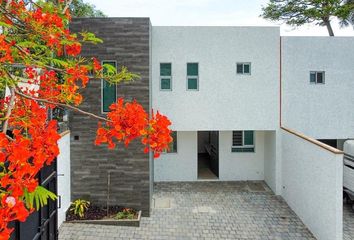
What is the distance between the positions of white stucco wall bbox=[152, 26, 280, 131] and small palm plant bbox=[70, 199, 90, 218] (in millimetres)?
4204

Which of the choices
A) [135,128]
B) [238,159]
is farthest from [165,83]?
[135,128]

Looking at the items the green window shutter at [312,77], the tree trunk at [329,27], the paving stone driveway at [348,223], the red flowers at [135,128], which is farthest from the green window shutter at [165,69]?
the tree trunk at [329,27]

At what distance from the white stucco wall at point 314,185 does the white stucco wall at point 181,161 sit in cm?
370

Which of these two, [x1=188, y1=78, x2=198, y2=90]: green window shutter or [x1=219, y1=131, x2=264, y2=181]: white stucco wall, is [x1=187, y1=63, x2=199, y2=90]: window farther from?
[x1=219, y1=131, x2=264, y2=181]: white stucco wall

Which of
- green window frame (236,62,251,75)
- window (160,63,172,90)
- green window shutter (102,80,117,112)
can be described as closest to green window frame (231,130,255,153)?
green window frame (236,62,251,75)

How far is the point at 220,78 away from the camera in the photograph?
40.5 ft

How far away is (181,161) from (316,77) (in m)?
6.29

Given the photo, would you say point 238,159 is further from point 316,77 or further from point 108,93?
point 108,93

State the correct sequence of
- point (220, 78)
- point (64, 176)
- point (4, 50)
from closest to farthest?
1. point (4, 50)
2. point (64, 176)
3. point (220, 78)

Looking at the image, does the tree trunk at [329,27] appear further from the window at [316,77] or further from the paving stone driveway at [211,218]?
the paving stone driveway at [211,218]

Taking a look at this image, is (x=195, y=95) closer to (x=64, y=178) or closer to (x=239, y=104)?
(x=239, y=104)

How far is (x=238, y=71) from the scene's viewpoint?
12.5 m

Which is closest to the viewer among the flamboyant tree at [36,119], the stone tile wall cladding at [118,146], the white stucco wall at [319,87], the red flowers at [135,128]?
the flamboyant tree at [36,119]

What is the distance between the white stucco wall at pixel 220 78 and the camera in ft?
40.2
